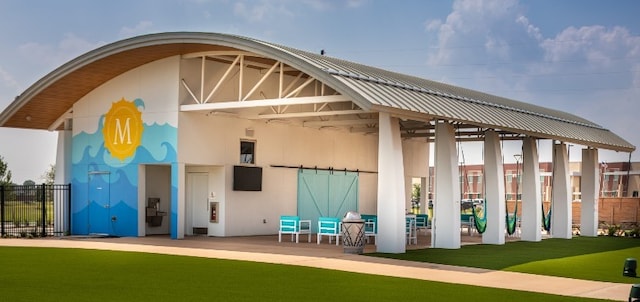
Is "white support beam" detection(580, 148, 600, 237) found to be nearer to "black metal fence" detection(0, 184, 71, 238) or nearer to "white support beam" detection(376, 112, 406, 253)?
"white support beam" detection(376, 112, 406, 253)

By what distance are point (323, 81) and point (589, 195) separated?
54.0ft

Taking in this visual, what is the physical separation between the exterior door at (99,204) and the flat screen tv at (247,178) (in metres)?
4.17

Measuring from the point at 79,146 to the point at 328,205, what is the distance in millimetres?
8794

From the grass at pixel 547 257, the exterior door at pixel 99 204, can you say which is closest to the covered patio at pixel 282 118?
the exterior door at pixel 99 204

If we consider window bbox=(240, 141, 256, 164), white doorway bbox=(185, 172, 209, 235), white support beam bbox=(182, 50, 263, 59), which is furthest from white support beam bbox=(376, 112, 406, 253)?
white doorway bbox=(185, 172, 209, 235)

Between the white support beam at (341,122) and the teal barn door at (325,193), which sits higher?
the white support beam at (341,122)

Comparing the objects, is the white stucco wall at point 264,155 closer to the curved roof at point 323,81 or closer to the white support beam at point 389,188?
the curved roof at point 323,81

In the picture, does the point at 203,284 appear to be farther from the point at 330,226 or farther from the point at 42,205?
the point at 42,205

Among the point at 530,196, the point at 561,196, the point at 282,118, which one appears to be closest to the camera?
the point at 530,196

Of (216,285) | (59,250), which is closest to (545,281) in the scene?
(216,285)

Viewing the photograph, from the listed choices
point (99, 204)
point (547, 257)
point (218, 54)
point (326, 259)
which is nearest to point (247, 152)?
point (218, 54)

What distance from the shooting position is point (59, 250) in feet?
70.5

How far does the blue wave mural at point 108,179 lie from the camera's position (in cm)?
2677

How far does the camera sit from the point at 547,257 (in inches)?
842
